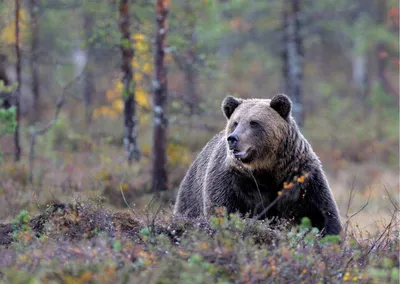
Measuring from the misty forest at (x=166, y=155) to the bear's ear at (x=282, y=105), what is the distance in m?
1.17

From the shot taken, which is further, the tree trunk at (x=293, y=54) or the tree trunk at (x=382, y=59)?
the tree trunk at (x=382, y=59)

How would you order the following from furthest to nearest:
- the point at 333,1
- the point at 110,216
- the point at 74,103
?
1. the point at 74,103
2. the point at 333,1
3. the point at 110,216

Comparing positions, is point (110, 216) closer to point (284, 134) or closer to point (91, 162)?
point (284, 134)

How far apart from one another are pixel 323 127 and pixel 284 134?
592 inches

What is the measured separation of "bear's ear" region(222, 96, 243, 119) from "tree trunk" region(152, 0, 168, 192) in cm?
431

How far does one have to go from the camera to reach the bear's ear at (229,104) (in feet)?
23.5

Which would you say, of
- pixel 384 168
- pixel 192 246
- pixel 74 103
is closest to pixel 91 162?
pixel 384 168

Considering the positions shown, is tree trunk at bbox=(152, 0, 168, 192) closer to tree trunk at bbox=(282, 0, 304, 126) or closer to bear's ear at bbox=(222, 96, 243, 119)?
bear's ear at bbox=(222, 96, 243, 119)

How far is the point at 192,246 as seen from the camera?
472 centimetres

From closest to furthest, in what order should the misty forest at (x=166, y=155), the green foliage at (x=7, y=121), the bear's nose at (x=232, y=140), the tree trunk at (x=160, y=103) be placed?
the misty forest at (x=166, y=155) → the bear's nose at (x=232, y=140) → the green foliage at (x=7, y=121) → the tree trunk at (x=160, y=103)

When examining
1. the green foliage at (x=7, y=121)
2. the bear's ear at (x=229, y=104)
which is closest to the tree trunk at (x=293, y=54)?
the green foliage at (x=7, y=121)

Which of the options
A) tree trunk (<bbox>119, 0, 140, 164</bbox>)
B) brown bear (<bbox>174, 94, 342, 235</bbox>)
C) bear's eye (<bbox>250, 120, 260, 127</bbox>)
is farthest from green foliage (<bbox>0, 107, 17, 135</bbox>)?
bear's eye (<bbox>250, 120, 260, 127</bbox>)

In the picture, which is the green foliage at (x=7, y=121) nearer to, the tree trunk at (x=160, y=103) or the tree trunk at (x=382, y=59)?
the tree trunk at (x=160, y=103)

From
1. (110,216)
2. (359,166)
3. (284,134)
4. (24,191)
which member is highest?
(284,134)
